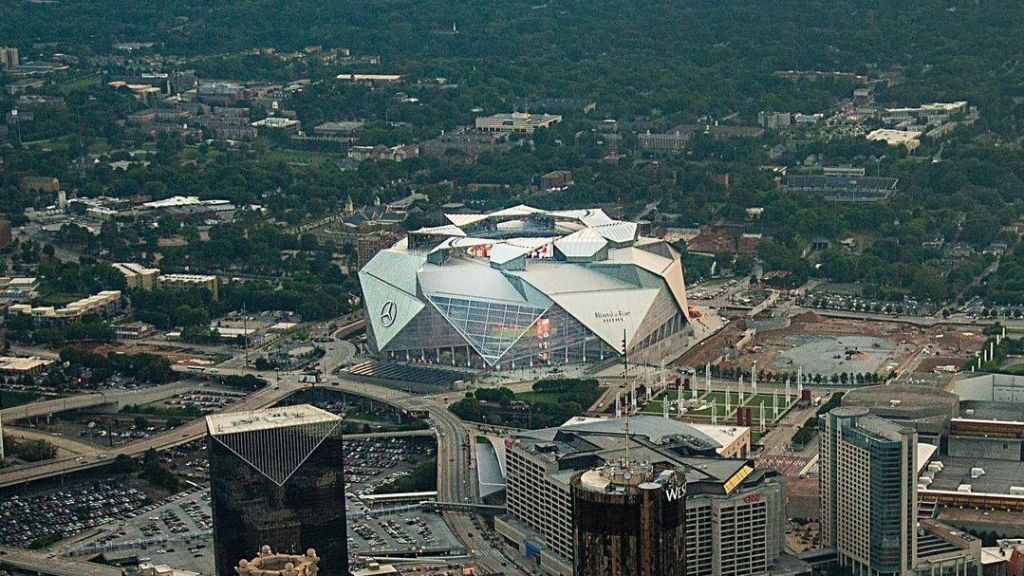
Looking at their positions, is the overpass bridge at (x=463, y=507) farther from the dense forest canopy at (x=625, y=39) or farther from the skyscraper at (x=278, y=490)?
the dense forest canopy at (x=625, y=39)

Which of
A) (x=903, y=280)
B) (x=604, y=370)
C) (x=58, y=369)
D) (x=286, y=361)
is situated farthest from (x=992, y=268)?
(x=58, y=369)

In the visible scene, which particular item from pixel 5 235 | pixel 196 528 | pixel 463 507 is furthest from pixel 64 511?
pixel 5 235

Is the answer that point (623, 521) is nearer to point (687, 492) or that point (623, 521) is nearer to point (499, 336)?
point (687, 492)

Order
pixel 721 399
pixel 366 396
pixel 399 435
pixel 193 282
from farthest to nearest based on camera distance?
pixel 193 282
pixel 366 396
pixel 721 399
pixel 399 435

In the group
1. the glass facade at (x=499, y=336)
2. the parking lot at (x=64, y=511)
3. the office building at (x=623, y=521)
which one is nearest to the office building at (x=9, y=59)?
the glass facade at (x=499, y=336)

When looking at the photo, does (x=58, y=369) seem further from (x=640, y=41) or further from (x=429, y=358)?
(x=640, y=41)
